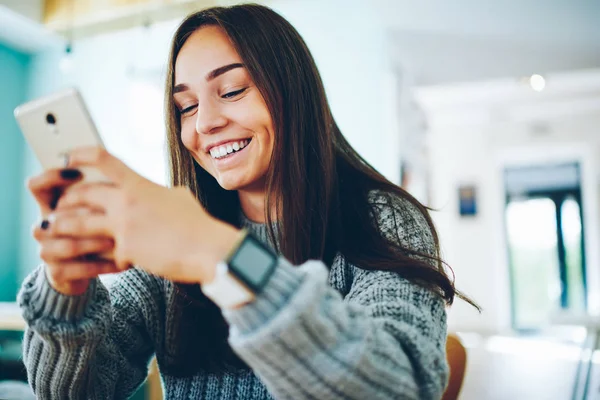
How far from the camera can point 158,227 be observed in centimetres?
47

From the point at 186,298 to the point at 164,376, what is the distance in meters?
0.17

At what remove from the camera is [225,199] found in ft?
3.64

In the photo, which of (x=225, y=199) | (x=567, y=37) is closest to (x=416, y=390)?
(x=225, y=199)

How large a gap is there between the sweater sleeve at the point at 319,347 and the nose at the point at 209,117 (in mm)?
450

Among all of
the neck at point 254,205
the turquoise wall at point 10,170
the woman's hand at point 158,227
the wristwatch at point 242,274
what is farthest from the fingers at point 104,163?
the turquoise wall at point 10,170

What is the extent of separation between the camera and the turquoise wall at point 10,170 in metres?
4.51

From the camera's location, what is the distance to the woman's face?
2.93 feet

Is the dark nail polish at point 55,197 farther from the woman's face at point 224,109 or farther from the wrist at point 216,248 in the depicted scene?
the woman's face at point 224,109

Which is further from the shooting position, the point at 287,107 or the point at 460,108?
the point at 460,108

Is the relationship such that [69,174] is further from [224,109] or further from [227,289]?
[224,109]

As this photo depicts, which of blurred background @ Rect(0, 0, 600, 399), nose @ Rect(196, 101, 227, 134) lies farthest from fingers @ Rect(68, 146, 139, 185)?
blurred background @ Rect(0, 0, 600, 399)

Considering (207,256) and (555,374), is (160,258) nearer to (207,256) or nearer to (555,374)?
(207,256)

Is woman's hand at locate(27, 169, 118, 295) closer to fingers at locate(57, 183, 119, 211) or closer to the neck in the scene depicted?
fingers at locate(57, 183, 119, 211)

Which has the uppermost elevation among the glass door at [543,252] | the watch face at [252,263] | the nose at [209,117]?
the nose at [209,117]
